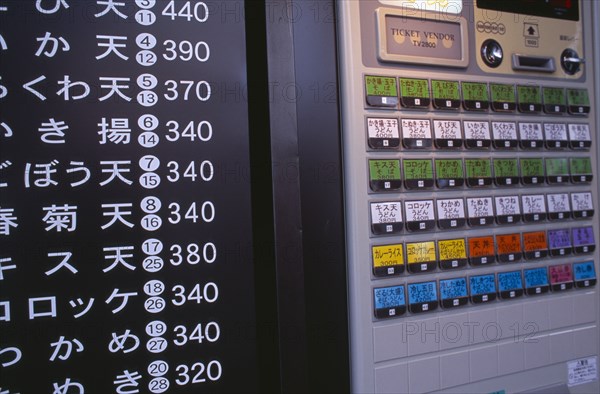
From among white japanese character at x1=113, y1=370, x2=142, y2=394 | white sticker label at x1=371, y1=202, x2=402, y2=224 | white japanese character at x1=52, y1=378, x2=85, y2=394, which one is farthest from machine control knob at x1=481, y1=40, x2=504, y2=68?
white japanese character at x1=52, y1=378, x2=85, y2=394

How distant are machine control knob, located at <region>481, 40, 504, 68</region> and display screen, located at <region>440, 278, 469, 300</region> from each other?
26.3 inches

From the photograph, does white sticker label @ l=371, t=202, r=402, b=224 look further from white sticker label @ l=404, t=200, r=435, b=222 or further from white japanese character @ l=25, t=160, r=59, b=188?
white japanese character @ l=25, t=160, r=59, b=188

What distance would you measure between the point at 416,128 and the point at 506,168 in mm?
342

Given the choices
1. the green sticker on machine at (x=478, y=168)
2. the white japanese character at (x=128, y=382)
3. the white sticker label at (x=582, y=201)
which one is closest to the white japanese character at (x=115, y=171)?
the white japanese character at (x=128, y=382)

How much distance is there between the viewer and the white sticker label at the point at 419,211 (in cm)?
134

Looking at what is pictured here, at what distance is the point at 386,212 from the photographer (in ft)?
4.33

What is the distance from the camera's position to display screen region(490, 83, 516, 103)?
58.1 inches

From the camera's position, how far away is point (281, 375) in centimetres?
128

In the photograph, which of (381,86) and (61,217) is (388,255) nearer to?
(381,86)

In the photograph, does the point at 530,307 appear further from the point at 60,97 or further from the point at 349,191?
the point at 60,97

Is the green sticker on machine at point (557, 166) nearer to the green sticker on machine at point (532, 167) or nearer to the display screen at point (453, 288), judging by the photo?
the green sticker on machine at point (532, 167)

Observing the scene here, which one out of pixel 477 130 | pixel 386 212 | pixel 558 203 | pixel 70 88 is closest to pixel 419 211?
pixel 386 212

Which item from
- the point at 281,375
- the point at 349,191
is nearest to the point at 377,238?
the point at 349,191

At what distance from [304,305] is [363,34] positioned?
76 centimetres
